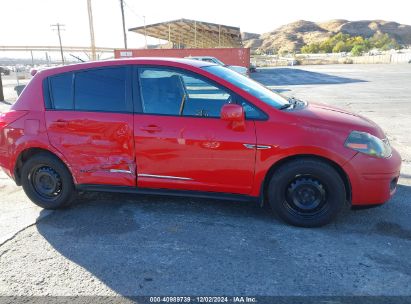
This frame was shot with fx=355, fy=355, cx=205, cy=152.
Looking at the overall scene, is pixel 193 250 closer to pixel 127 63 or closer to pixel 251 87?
pixel 251 87

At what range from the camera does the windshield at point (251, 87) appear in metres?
3.68

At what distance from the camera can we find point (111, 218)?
3.87 m

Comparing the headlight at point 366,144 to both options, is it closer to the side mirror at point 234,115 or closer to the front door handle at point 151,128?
the side mirror at point 234,115

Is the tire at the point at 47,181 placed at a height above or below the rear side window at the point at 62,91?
below

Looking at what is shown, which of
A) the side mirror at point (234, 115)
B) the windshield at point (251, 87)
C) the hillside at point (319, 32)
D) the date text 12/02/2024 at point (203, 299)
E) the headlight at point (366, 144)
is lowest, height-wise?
the date text 12/02/2024 at point (203, 299)

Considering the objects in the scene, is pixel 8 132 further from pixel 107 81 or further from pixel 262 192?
pixel 262 192

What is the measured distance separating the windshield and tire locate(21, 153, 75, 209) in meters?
2.01

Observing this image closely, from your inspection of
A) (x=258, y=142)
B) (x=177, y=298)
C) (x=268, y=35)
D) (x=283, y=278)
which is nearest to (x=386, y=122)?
(x=258, y=142)

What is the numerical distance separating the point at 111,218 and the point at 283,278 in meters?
1.99

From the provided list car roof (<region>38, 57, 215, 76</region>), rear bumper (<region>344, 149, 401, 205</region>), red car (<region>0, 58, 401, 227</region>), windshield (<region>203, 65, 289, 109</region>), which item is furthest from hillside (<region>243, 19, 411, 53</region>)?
rear bumper (<region>344, 149, 401, 205</region>)

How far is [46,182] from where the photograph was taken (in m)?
4.14

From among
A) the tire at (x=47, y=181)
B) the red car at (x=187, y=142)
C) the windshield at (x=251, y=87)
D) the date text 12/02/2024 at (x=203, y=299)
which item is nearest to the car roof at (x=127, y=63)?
the red car at (x=187, y=142)

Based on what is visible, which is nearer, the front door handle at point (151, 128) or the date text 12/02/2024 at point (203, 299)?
the date text 12/02/2024 at point (203, 299)

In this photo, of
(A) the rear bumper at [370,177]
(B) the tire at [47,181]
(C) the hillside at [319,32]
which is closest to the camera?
(A) the rear bumper at [370,177]
